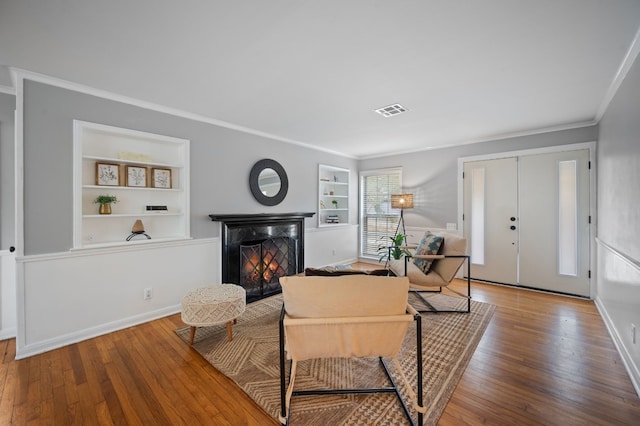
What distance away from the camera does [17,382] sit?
1886mm

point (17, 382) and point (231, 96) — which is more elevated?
point (231, 96)

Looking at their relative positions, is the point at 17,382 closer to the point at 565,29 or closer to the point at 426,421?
the point at 426,421

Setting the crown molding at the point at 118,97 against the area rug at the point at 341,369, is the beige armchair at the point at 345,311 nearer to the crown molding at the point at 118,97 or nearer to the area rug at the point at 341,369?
the area rug at the point at 341,369

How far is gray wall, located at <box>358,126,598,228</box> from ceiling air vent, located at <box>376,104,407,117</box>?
212 centimetres

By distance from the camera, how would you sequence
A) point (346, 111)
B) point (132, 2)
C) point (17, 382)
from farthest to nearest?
point (346, 111) < point (17, 382) < point (132, 2)

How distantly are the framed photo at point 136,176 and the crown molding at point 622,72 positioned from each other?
4472 mm

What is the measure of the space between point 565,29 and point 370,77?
1.31 metres

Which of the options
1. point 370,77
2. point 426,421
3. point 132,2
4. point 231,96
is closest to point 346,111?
point 370,77

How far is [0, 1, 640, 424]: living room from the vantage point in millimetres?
1837

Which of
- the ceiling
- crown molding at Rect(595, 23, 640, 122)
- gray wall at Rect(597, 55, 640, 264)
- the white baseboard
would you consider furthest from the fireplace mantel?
crown molding at Rect(595, 23, 640, 122)

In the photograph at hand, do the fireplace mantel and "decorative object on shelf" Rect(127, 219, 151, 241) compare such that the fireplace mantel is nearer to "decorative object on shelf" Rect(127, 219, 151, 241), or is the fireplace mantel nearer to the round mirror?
the round mirror

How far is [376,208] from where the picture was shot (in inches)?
229

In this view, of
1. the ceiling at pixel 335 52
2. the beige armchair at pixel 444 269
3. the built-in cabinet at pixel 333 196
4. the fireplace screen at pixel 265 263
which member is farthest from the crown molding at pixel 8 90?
the beige armchair at pixel 444 269

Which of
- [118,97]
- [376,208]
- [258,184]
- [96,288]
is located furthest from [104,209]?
[376,208]
